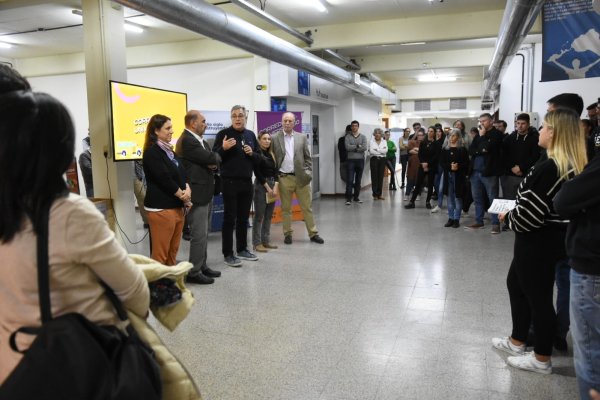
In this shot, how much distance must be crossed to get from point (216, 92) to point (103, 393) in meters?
7.70

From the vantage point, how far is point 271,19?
21.1 feet

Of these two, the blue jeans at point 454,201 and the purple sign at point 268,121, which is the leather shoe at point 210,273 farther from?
the blue jeans at point 454,201

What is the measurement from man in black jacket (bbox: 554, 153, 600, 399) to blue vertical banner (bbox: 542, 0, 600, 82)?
404 centimetres

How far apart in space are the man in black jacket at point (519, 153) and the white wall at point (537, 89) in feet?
5.88

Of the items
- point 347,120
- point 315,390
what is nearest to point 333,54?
point 347,120

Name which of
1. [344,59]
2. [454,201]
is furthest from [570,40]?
[344,59]

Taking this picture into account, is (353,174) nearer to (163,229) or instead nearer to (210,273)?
(210,273)

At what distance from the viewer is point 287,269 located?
4781 mm

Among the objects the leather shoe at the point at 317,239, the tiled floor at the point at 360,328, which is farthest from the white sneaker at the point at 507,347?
the leather shoe at the point at 317,239

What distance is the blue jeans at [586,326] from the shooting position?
1.79 m

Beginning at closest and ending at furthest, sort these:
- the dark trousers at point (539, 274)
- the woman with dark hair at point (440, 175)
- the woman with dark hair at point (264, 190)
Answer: the dark trousers at point (539, 274) < the woman with dark hair at point (264, 190) < the woman with dark hair at point (440, 175)

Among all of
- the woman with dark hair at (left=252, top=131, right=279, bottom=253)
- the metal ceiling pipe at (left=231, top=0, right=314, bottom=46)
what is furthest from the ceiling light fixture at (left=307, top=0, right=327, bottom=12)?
the woman with dark hair at (left=252, top=131, right=279, bottom=253)

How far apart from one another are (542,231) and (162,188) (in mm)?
2711

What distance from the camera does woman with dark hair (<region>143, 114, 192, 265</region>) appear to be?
374 cm
